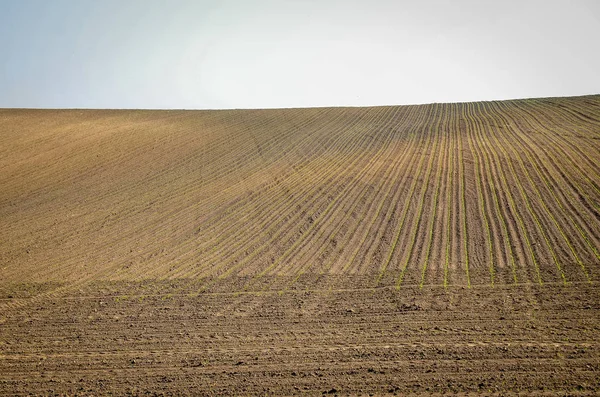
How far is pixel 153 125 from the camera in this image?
3275cm

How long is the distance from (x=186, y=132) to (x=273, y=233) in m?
17.4

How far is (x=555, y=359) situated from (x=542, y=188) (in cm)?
1126

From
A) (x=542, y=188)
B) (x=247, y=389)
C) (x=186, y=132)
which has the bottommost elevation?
(x=247, y=389)

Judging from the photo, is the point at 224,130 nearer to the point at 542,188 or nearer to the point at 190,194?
the point at 190,194

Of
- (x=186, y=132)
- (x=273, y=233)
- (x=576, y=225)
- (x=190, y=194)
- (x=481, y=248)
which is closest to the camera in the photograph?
(x=481, y=248)

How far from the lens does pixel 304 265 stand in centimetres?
1316

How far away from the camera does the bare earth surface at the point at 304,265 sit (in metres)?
8.08

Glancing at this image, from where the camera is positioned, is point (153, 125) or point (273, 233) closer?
point (273, 233)

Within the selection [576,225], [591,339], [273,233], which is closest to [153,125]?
[273,233]

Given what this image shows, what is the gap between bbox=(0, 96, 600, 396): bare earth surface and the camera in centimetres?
808

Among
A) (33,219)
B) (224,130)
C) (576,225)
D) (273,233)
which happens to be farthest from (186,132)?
(576,225)

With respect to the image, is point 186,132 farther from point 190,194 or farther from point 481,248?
point 481,248

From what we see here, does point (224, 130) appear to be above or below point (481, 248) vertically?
above

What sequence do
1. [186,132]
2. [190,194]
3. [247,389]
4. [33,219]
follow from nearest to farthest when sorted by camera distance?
[247,389], [33,219], [190,194], [186,132]
